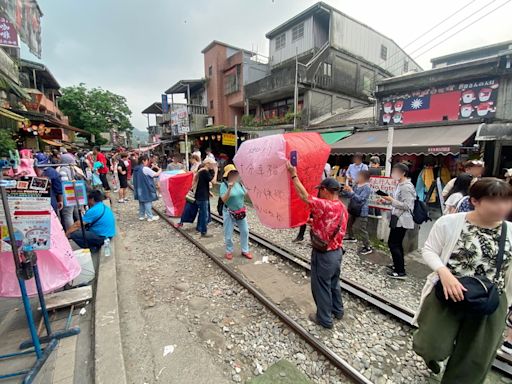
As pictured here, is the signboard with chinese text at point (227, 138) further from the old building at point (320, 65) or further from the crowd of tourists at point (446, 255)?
the crowd of tourists at point (446, 255)

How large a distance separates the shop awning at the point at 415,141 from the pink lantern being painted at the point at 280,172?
288 inches

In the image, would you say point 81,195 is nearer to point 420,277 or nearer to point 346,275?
point 346,275

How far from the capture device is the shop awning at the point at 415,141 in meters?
7.83

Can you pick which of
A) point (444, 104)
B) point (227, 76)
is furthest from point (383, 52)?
point (444, 104)

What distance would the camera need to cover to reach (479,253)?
1791 millimetres

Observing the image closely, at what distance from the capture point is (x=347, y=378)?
8.04 feet

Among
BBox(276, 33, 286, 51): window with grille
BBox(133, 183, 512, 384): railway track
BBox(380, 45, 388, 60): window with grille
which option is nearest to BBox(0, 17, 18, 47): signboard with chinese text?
BBox(133, 183, 512, 384): railway track

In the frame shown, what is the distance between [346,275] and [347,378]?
2069mm

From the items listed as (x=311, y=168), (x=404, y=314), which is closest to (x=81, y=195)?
(x=311, y=168)

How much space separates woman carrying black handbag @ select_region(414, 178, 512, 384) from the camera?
5.55 ft

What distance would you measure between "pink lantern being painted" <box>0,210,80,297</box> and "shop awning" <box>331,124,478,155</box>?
950cm

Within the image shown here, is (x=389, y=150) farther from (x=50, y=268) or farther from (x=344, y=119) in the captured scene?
(x=344, y=119)

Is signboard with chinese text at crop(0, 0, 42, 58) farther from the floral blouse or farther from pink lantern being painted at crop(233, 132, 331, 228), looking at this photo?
the floral blouse

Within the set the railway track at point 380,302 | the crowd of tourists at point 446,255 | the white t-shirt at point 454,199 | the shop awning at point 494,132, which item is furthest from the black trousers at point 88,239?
the shop awning at point 494,132
